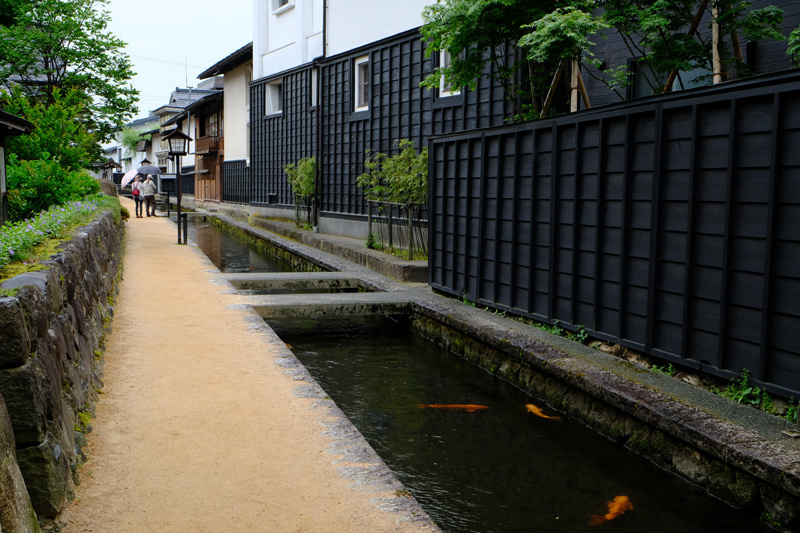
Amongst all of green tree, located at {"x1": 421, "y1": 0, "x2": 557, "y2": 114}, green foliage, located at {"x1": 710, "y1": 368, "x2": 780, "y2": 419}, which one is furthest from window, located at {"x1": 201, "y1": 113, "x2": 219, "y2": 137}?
green foliage, located at {"x1": 710, "y1": 368, "x2": 780, "y2": 419}

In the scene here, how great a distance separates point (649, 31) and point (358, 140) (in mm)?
11001

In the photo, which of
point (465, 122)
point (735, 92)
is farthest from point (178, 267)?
point (735, 92)

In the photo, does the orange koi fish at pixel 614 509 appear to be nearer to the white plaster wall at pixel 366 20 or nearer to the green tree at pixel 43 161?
the green tree at pixel 43 161

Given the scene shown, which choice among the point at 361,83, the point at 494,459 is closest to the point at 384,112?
the point at 361,83

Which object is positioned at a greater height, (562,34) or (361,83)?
(361,83)

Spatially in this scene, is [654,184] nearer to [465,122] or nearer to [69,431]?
[69,431]

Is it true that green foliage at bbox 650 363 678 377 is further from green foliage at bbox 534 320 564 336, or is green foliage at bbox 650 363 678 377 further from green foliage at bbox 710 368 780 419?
green foliage at bbox 534 320 564 336

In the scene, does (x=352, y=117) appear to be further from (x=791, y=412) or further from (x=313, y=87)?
(x=791, y=412)

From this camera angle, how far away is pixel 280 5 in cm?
2489

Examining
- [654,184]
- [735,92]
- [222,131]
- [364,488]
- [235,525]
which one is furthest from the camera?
[222,131]

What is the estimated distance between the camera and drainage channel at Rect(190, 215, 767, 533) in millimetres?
4469

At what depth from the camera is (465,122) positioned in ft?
44.5

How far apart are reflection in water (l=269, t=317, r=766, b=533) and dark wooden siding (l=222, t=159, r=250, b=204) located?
2267 cm

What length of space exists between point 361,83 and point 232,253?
5456 mm
